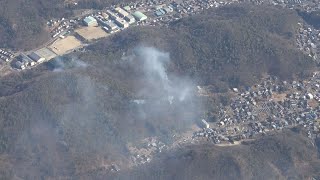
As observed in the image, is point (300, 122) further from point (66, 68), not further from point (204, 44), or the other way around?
point (66, 68)

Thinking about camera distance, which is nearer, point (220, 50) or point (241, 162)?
point (241, 162)

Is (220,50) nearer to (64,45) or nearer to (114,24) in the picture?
(114,24)

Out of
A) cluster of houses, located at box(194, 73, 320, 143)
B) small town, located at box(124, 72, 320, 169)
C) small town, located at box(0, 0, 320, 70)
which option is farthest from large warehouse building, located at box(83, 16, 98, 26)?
cluster of houses, located at box(194, 73, 320, 143)

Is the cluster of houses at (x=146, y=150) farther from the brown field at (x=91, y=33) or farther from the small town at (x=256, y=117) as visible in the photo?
the brown field at (x=91, y=33)

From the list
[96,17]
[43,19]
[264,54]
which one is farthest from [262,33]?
[43,19]

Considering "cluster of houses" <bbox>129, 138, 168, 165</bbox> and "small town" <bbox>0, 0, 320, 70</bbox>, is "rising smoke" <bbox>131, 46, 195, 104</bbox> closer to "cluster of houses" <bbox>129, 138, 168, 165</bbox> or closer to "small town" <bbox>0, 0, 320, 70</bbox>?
"cluster of houses" <bbox>129, 138, 168, 165</bbox>

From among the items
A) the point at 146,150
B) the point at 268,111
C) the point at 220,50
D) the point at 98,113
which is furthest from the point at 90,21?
the point at 268,111

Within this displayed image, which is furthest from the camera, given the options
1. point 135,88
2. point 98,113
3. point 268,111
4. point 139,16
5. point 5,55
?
point 139,16
